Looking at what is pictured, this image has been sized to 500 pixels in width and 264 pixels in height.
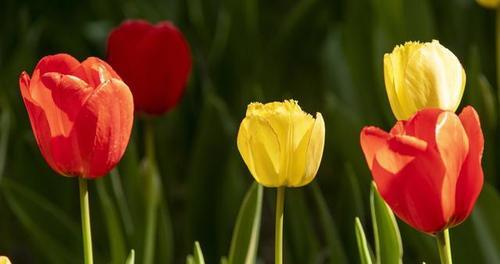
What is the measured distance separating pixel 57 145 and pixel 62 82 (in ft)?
0.17

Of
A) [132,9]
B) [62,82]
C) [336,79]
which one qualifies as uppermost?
[132,9]

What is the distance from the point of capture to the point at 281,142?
871 mm

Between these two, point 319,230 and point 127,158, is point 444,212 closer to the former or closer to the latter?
point 127,158

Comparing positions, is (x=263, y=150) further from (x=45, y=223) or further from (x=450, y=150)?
(x=45, y=223)

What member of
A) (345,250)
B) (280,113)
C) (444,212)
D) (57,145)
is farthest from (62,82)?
(345,250)

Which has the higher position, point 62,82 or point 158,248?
point 62,82

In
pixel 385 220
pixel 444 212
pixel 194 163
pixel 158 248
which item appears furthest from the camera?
pixel 194 163

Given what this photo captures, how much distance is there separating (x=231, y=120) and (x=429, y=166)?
0.95m

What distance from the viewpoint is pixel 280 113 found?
86 centimetres

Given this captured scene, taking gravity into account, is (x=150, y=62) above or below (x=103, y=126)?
above

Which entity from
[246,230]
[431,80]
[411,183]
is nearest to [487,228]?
[246,230]

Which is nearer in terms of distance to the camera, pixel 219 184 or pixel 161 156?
pixel 219 184

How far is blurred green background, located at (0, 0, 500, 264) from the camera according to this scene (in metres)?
1.52

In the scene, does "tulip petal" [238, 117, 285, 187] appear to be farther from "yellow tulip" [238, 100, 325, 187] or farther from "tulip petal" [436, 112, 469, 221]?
"tulip petal" [436, 112, 469, 221]
